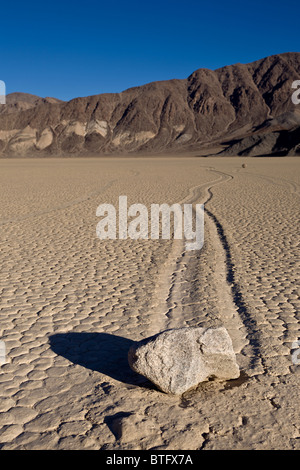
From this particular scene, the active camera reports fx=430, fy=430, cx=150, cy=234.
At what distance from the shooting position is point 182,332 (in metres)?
3.08

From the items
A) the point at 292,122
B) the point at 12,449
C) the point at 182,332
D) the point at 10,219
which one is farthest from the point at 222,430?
the point at 292,122

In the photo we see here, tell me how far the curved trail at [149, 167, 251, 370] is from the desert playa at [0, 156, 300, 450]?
0.02 meters

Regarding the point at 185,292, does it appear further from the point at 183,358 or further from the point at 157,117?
the point at 157,117

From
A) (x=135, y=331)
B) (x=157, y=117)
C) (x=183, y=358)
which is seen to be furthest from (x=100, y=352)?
(x=157, y=117)

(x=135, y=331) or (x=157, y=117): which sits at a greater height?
(x=157, y=117)

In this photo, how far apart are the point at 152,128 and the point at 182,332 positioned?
103 metres

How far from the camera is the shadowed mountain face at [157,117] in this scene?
100 m

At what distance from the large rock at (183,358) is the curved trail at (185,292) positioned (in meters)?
0.63

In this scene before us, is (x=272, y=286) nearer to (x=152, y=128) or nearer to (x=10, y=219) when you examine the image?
(x=10, y=219)

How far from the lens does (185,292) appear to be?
5.12 metres

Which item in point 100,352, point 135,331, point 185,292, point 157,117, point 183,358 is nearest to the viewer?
point 183,358

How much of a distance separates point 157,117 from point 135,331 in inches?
4179

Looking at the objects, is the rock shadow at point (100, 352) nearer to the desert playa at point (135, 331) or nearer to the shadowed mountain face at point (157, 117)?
the desert playa at point (135, 331)

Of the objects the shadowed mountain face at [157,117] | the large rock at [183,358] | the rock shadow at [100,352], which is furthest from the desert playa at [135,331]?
the shadowed mountain face at [157,117]
